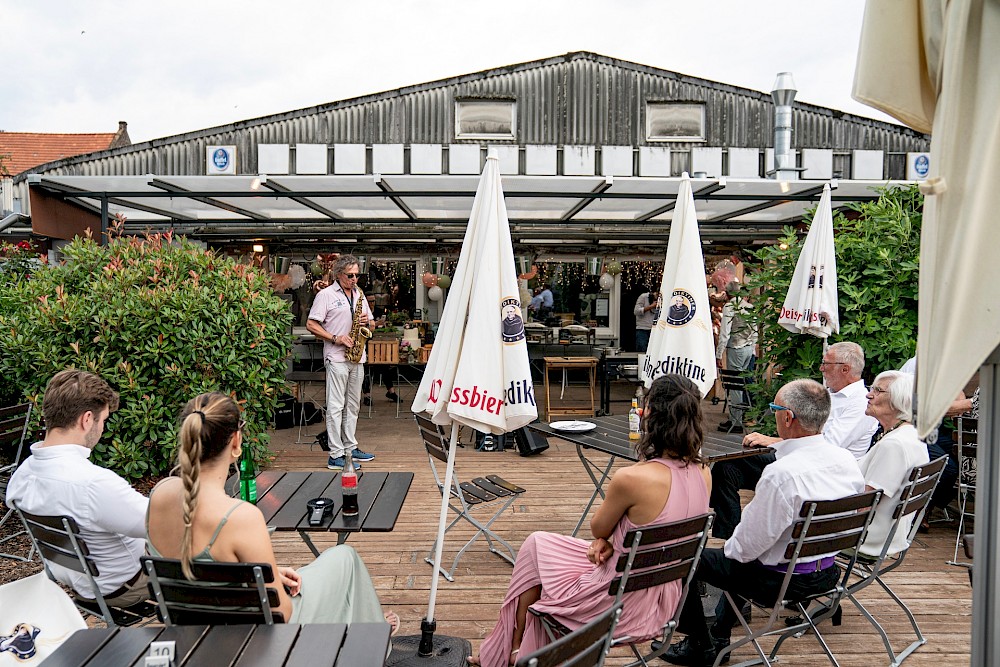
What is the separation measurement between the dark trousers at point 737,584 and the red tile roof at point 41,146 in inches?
1285

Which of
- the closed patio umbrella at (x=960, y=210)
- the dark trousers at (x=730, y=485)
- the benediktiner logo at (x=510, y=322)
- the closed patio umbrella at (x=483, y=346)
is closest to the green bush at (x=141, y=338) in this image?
the closed patio umbrella at (x=483, y=346)

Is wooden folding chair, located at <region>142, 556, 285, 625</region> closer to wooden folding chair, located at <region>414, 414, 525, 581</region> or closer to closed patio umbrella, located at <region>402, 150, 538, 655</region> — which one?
closed patio umbrella, located at <region>402, 150, 538, 655</region>

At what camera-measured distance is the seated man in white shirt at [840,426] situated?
14.3ft

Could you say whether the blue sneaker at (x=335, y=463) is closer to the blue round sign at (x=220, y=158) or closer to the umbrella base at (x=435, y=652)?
the umbrella base at (x=435, y=652)

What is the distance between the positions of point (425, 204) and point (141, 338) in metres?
4.37

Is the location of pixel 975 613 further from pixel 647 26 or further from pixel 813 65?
pixel 647 26

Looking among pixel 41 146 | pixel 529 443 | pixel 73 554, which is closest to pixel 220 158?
pixel 529 443

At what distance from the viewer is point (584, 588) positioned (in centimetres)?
281

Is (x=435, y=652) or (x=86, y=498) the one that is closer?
(x=86, y=498)

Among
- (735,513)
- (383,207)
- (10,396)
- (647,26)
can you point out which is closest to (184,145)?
(383,207)

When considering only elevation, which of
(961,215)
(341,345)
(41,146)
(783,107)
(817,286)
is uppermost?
(41,146)

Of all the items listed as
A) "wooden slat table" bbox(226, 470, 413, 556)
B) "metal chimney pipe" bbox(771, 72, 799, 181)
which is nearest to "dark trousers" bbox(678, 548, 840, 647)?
"wooden slat table" bbox(226, 470, 413, 556)

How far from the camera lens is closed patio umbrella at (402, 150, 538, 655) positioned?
3.09 metres

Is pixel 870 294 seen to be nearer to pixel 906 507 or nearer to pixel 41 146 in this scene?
pixel 906 507
